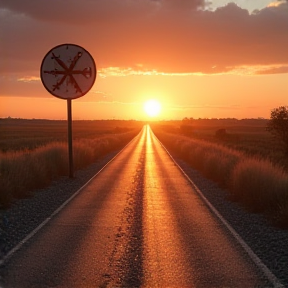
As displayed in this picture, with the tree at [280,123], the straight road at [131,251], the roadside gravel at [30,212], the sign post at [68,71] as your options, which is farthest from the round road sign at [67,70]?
the tree at [280,123]

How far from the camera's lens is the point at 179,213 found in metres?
12.4

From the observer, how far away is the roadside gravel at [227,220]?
8292 mm

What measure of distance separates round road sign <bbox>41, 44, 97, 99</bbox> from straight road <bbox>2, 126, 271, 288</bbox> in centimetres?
833

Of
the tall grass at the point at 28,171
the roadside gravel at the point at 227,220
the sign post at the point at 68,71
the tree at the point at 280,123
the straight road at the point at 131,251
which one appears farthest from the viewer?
the tree at the point at 280,123

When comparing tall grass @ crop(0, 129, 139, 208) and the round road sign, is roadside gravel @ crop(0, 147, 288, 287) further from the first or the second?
the round road sign

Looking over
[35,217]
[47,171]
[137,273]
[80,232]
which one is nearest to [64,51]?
[47,171]

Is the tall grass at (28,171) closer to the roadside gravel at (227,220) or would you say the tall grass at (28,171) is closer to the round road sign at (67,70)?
the roadside gravel at (227,220)

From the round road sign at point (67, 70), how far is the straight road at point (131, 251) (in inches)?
328

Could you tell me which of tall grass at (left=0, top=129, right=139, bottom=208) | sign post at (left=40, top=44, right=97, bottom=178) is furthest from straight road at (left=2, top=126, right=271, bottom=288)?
sign post at (left=40, top=44, right=97, bottom=178)

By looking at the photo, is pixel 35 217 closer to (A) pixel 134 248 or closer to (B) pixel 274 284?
(A) pixel 134 248

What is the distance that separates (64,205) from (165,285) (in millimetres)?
7662

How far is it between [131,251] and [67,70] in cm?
1421

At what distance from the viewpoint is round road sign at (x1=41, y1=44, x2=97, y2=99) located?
68.9ft

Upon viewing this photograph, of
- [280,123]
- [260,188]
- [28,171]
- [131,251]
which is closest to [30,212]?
[131,251]
